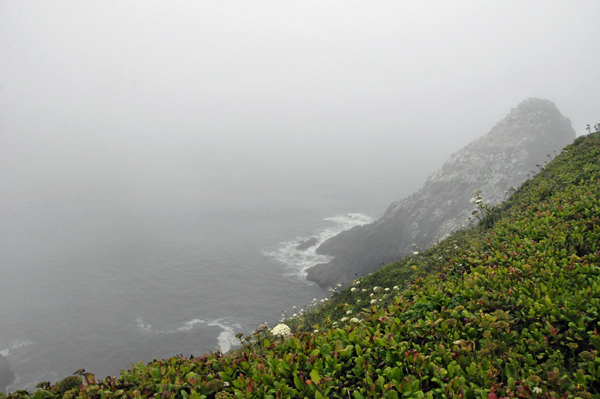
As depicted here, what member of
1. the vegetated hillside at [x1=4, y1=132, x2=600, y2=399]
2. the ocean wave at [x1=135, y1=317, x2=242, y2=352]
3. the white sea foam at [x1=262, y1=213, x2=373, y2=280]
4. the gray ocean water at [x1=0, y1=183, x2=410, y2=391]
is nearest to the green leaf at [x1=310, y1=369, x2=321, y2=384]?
the vegetated hillside at [x1=4, y1=132, x2=600, y2=399]

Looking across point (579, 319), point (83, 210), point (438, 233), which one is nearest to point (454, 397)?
point (579, 319)

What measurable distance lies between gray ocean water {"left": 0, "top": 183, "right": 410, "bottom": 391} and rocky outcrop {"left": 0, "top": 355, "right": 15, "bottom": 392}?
3.26ft

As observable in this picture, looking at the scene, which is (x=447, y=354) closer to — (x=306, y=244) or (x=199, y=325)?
(x=199, y=325)

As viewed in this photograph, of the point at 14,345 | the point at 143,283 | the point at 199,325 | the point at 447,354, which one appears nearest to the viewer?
the point at 447,354

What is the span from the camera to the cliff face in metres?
64.4

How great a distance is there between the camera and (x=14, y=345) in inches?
2040

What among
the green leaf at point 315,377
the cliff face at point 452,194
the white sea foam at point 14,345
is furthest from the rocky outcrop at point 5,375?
the green leaf at point 315,377

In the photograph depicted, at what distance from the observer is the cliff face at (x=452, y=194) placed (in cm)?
6444

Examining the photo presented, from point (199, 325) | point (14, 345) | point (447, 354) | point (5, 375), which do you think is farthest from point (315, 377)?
point (14, 345)

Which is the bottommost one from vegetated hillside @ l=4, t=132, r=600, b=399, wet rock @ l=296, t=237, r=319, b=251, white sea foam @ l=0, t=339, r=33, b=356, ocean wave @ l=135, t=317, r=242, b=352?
ocean wave @ l=135, t=317, r=242, b=352

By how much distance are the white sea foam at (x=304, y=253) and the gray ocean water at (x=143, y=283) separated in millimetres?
313

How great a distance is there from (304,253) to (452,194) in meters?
39.1

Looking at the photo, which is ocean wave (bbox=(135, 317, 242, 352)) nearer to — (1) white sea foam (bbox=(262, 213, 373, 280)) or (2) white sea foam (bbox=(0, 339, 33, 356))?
(2) white sea foam (bbox=(0, 339, 33, 356))

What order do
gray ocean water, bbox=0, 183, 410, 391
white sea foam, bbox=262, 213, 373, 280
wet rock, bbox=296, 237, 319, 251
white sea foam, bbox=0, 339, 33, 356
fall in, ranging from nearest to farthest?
gray ocean water, bbox=0, 183, 410, 391
white sea foam, bbox=0, 339, 33, 356
white sea foam, bbox=262, 213, 373, 280
wet rock, bbox=296, 237, 319, 251
